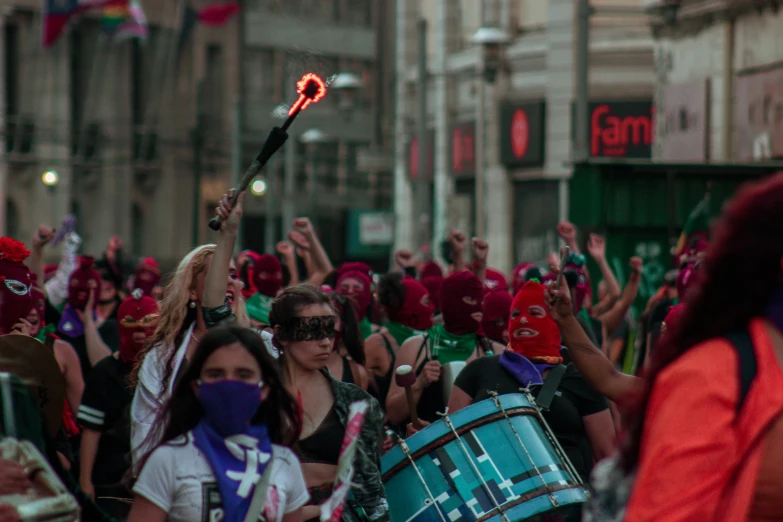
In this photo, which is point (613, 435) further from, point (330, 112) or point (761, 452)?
point (330, 112)

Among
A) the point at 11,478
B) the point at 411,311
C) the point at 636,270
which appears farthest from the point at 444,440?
the point at 636,270

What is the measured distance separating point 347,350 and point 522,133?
2681cm

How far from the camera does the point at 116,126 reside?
54750 mm

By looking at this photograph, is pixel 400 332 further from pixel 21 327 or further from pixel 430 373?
pixel 21 327

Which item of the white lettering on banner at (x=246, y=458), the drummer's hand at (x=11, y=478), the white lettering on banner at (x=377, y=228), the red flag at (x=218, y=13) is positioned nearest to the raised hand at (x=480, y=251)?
the white lettering on banner at (x=246, y=458)

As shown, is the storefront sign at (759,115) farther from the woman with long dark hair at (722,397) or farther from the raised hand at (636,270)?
the woman with long dark hair at (722,397)

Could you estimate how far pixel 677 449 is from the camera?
2711 mm

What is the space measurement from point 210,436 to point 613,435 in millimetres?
2640

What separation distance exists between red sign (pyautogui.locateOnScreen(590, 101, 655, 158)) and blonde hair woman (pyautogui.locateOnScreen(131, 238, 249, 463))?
2711cm

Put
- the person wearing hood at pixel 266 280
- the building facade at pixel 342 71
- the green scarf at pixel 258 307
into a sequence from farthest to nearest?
the building facade at pixel 342 71
the person wearing hood at pixel 266 280
the green scarf at pixel 258 307

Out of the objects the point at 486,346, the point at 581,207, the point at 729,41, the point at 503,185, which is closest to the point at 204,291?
the point at 486,346

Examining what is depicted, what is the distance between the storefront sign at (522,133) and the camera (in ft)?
110

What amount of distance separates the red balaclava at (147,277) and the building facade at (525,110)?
52.2 ft

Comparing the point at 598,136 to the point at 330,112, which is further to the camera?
the point at 330,112
